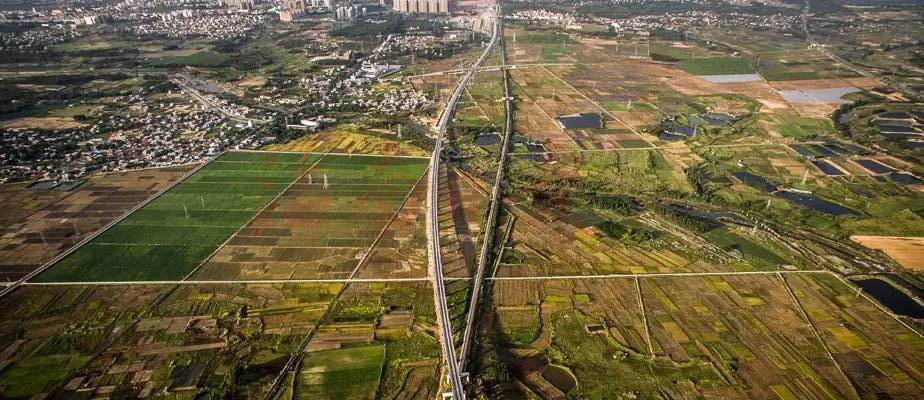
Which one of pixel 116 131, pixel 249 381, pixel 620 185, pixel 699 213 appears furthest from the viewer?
pixel 116 131

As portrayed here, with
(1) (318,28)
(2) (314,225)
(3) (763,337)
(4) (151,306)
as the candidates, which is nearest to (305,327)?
(4) (151,306)

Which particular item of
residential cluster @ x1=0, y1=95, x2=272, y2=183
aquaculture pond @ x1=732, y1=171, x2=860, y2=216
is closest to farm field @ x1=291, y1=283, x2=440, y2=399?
residential cluster @ x1=0, y1=95, x2=272, y2=183

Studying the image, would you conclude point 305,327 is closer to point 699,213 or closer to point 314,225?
point 314,225

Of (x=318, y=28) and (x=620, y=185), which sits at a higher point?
(x=318, y=28)

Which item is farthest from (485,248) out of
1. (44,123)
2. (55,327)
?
(44,123)

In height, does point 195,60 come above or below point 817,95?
above

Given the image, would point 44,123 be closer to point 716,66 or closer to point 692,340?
point 692,340
